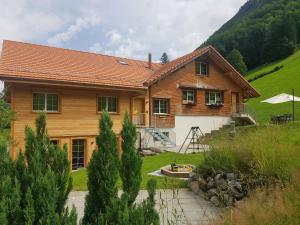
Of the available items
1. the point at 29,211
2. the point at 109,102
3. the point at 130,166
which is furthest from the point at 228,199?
the point at 109,102

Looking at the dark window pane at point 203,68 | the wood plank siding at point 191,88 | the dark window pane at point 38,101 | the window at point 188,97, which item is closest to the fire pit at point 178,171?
the dark window pane at point 38,101

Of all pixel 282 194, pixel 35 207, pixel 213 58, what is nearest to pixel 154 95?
pixel 213 58

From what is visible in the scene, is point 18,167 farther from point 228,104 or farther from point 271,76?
point 271,76

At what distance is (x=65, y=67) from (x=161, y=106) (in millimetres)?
7848

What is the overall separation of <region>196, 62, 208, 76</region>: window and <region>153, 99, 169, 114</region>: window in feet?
13.3

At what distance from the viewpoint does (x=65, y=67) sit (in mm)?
23219

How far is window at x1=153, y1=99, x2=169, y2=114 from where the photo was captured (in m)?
27.1

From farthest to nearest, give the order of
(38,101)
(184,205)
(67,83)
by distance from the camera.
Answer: (67,83) < (38,101) < (184,205)

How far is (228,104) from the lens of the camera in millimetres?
31219

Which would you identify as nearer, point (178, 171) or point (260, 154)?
point (260, 154)

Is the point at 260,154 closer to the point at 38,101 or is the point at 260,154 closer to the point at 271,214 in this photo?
Answer: the point at 271,214

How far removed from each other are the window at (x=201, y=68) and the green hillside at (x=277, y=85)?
12830mm

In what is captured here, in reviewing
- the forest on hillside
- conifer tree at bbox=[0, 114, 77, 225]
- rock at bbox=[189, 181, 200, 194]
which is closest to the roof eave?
rock at bbox=[189, 181, 200, 194]

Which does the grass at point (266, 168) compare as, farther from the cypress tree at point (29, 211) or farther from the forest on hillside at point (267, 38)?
the forest on hillside at point (267, 38)
